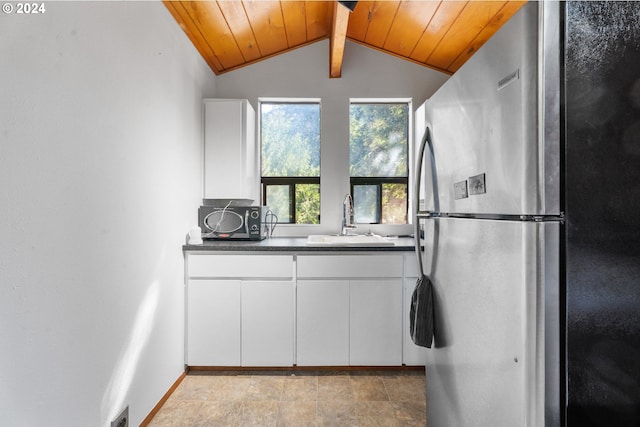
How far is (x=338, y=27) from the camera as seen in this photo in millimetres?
2330

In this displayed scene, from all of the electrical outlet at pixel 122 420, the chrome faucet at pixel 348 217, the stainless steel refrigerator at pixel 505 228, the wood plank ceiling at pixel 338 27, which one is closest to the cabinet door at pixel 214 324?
the electrical outlet at pixel 122 420

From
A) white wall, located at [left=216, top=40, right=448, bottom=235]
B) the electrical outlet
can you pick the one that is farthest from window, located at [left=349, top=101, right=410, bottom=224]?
the electrical outlet

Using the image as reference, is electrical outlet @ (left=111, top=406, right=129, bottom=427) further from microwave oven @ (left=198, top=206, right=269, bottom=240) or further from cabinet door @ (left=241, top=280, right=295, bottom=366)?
microwave oven @ (left=198, top=206, right=269, bottom=240)

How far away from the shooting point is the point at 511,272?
873 mm

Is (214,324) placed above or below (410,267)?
below

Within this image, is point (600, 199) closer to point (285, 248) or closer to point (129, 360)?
point (285, 248)

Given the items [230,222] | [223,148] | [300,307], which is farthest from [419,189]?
[223,148]

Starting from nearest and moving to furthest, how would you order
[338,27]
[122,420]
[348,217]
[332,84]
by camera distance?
[122,420]
[338,27]
[348,217]
[332,84]

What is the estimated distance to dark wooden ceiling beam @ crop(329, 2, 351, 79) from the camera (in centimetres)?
217

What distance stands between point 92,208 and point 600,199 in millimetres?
1688

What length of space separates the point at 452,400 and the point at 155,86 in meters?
2.12

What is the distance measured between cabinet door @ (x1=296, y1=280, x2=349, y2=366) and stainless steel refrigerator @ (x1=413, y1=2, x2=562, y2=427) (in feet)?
3.71

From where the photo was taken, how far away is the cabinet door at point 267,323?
7.75 ft

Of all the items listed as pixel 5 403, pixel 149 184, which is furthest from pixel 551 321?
pixel 149 184
